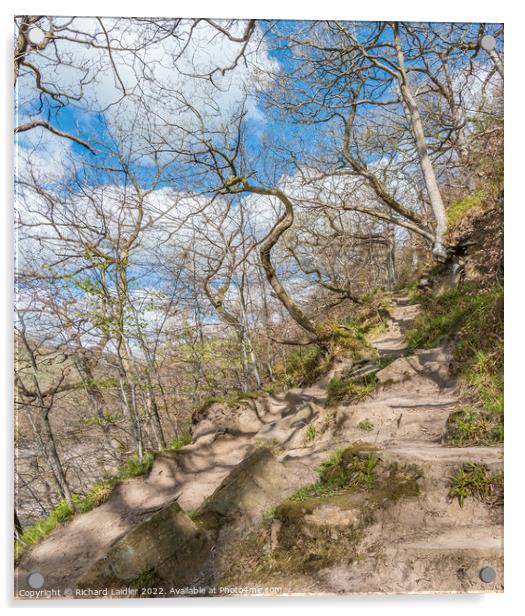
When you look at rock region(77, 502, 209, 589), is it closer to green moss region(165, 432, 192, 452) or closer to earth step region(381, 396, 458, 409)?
green moss region(165, 432, 192, 452)

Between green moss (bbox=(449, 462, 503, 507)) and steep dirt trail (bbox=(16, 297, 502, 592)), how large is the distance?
0.05 m

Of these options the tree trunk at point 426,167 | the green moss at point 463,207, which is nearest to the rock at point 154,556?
the green moss at point 463,207

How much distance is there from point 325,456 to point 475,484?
1.11 meters

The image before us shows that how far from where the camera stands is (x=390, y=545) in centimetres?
192

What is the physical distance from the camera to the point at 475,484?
6.60ft

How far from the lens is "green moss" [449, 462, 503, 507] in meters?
1.97

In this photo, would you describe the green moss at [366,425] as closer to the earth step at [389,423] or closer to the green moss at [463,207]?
the earth step at [389,423]

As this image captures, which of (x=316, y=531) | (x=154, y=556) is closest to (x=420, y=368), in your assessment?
(x=316, y=531)

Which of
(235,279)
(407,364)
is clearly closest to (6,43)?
(235,279)

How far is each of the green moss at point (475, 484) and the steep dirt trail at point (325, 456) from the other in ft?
0.15

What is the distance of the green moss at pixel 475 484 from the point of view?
197cm

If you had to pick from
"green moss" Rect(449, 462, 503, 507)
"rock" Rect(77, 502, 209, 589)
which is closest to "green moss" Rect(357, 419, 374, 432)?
"green moss" Rect(449, 462, 503, 507)
